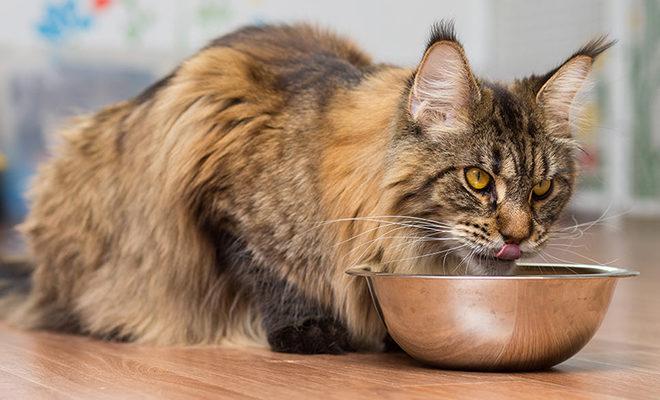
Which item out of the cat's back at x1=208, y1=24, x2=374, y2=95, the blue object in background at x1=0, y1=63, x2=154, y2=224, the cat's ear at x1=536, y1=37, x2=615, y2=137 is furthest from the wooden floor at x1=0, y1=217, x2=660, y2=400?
the blue object in background at x1=0, y1=63, x2=154, y2=224

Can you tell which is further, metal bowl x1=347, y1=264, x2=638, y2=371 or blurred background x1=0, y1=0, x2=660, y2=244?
blurred background x1=0, y1=0, x2=660, y2=244

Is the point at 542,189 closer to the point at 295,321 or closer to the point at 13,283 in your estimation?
the point at 295,321

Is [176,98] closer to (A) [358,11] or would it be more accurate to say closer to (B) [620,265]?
(B) [620,265]

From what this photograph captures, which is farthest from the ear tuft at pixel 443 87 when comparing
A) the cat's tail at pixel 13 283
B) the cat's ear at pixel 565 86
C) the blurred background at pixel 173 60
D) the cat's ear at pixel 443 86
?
the blurred background at pixel 173 60

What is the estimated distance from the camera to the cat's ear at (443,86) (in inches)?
71.4

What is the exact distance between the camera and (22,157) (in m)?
5.91

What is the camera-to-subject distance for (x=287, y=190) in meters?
2.09

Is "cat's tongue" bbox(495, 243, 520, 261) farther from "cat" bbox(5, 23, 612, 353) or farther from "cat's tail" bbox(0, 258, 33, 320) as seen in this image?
"cat's tail" bbox(0, 258, 33, 320)

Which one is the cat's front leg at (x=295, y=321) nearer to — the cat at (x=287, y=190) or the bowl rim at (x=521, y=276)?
the cat at (x=287, y=190)

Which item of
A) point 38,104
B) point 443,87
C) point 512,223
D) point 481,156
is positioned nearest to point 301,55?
point 443,87

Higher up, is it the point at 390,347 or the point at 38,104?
the point at 38,104

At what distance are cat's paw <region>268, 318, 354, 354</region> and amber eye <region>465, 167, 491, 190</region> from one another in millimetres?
459

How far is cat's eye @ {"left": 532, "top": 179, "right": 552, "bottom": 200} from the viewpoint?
6.06 ft

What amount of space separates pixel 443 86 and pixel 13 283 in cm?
142
